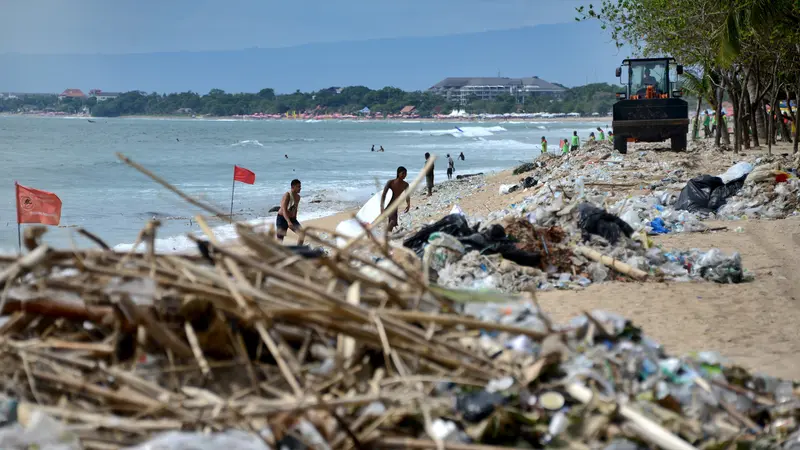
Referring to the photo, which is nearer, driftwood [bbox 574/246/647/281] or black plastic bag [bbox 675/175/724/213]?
driftwood [bbox 574/246/647/281]

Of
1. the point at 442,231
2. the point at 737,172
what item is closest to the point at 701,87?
the point at 737,172

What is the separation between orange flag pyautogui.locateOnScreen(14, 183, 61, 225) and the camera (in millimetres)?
10789

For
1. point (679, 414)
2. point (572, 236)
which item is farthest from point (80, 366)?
point (572, 236)

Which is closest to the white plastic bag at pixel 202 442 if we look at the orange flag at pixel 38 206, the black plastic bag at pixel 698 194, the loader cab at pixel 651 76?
the orange flag at pixel 38 206

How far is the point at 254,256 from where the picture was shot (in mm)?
3555

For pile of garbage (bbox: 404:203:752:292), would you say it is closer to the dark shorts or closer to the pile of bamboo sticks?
the dark shorts

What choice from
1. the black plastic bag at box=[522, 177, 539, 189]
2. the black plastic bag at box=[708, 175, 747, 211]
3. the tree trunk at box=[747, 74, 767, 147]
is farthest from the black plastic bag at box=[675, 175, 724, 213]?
the tree trunk at box=[747, 74, 767, 147]

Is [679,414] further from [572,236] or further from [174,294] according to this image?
[572,236]

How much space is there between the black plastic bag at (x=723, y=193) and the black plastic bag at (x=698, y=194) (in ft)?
0.17

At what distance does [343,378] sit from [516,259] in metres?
5.44

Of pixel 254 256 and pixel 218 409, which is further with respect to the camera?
pixel 254 256

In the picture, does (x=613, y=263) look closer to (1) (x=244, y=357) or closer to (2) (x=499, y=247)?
(2) (x=499, y=247)

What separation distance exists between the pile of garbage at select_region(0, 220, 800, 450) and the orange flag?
8126mm

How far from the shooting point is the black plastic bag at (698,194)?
40.9ft
